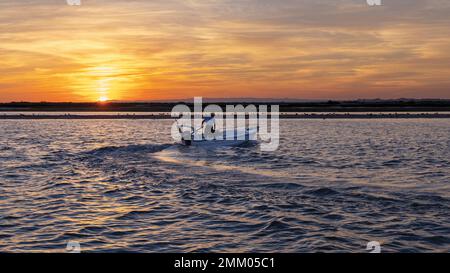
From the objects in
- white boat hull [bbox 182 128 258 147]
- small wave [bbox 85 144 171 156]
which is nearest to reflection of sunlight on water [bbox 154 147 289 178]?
small wave [bbox 85 144 171 156]

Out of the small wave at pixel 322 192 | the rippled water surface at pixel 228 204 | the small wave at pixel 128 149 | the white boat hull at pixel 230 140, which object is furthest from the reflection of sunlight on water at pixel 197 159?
the small wave at pixel 322 192

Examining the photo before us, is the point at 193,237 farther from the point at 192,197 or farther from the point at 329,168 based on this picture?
the point at 329,168

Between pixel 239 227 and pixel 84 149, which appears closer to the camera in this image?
pixel 239 227

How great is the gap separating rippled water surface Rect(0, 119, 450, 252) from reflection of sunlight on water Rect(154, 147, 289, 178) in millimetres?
127

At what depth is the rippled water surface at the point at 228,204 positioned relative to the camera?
13.5m

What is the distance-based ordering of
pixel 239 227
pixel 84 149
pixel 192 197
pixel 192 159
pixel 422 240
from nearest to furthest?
pixel 422 240, pixel 239 227, pixel 192 197, pixel 192 159, pixel 84 149

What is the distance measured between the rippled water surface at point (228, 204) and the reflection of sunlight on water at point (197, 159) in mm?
127

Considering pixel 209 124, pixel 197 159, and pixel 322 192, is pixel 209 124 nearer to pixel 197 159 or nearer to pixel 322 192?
pixel 197 159

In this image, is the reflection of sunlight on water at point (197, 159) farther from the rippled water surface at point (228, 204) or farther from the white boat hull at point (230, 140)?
the white boat hull at point (230, 140)

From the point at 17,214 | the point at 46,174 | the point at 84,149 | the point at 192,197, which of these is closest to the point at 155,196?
the point at 192,197
